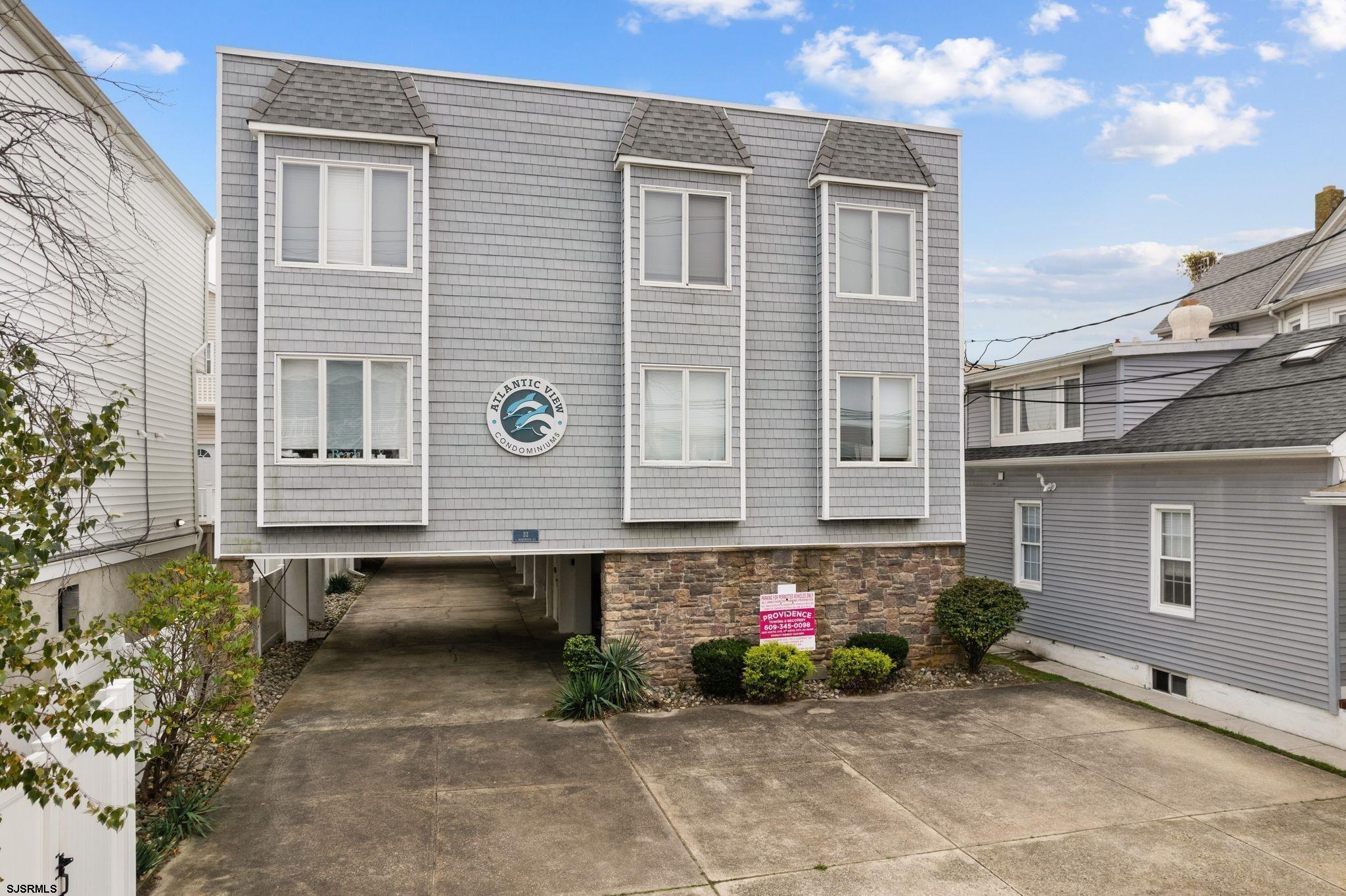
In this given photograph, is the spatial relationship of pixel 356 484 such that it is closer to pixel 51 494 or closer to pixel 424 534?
pixel 424 534

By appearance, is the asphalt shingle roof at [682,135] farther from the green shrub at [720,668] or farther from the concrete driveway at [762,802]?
the concrete driveway at [762,802]

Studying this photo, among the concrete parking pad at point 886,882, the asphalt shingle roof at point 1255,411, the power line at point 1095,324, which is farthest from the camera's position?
the power line at point 1095,324

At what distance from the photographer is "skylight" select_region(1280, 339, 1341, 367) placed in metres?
12.3

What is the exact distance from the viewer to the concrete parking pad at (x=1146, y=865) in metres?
6.55

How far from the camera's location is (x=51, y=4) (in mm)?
4262

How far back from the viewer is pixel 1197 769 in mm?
9227

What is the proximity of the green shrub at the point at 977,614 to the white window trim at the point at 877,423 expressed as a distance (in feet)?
7.33

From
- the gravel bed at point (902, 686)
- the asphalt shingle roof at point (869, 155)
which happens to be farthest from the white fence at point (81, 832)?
the asphalt shingle roof at point (869, 155)

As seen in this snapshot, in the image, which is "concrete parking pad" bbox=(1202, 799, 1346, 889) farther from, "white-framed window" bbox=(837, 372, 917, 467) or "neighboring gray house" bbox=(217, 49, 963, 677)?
"white-framed window" bbox=(837, 372, 917, 467)

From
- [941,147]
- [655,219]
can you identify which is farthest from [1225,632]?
[655,219]

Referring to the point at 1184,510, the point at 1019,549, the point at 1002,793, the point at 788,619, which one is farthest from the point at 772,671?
the point at 1019,549

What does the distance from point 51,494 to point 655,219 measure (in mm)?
9580

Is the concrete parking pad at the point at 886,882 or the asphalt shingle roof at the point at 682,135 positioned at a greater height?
the asphalt shingle roof at the point at 682,135

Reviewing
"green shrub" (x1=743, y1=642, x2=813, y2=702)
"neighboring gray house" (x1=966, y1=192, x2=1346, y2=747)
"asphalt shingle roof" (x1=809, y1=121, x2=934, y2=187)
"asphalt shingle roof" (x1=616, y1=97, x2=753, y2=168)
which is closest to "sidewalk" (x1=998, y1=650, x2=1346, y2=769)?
"neighboring gray house" (x1=966, y1=192, x2=1346, y2=747)
